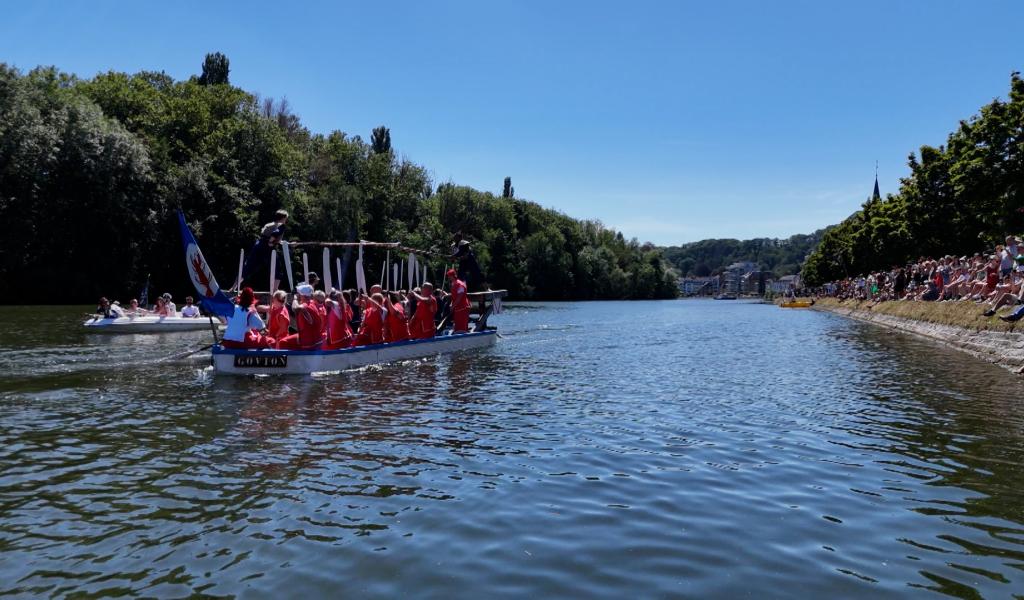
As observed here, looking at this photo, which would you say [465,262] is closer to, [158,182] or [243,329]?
[243,329]

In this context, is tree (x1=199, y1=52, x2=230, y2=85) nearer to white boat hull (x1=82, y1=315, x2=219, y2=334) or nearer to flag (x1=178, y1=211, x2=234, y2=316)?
white boat hull (x1=82, y1=315, x2=219, y2=334)

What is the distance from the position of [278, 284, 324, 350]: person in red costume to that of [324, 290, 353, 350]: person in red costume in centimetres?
33

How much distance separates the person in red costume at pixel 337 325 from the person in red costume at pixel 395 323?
2.22 metres

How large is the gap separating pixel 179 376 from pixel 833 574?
15.9 metres

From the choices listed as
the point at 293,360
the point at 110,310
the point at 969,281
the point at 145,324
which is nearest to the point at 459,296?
the point at 293,360

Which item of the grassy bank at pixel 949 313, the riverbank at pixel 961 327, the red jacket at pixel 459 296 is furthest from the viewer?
the red jacket at pixel 459 296

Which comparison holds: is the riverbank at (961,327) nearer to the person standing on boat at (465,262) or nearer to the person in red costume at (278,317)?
the person standing on boat at (465,262)

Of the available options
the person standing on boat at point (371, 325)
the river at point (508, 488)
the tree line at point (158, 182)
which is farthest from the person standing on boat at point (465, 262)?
the tree line at point (158, 182)

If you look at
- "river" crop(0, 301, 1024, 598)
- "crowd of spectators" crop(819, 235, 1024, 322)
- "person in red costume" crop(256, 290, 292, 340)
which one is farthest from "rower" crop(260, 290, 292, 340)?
"crowd of spectators" crop(819, 235, 1024, 322)

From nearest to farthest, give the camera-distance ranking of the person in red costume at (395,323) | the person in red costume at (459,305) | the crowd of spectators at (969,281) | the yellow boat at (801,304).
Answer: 1. the person in red costume at (395,323)
2. the crowd of spectators at (969,281)
3. the person in red costume at (459,305)
4. the yellow boat at (801,304)

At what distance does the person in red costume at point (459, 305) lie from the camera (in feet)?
88.6

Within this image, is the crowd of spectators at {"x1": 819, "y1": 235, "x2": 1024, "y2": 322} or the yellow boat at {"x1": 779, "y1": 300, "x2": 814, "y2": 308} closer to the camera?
the crowd of spectators at {"x1": 819, "y1": 235, "x2": 1024, "y2": 322}

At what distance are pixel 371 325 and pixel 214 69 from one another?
80.1m

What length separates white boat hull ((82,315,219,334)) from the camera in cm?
3164
